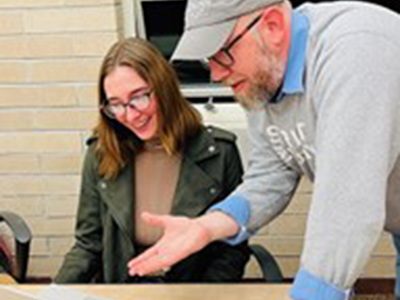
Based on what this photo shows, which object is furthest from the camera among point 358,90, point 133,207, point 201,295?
point 133,207

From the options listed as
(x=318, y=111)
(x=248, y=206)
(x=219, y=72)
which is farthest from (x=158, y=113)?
(x=318, y=111)

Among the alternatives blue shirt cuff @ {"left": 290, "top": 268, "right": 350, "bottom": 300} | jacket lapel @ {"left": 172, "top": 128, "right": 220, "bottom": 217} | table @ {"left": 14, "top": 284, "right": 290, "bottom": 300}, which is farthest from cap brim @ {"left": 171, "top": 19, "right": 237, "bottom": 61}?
jacket lapel @ {"left": 172, "top": 128, "right": 220, "bottom": 217}

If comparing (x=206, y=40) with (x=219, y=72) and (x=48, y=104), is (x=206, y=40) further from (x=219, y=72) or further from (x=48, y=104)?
(x=48, y=104)

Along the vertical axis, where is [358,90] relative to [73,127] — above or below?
above

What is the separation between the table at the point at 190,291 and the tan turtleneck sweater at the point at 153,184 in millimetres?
390

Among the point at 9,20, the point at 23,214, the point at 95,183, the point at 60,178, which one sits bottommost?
the point at 23,214

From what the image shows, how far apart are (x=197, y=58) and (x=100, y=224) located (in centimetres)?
92

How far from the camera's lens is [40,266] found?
2.79m

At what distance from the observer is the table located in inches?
54.6

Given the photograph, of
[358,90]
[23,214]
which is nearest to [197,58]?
[358,90]

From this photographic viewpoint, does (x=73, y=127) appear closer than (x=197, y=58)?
No

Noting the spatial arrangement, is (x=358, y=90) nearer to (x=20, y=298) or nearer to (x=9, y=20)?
(x=20, y=298)

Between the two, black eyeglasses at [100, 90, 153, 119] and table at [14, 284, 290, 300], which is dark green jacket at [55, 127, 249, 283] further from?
table at [14, 284, 290, 300]

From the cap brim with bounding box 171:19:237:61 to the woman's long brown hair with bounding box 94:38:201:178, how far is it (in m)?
0.64
